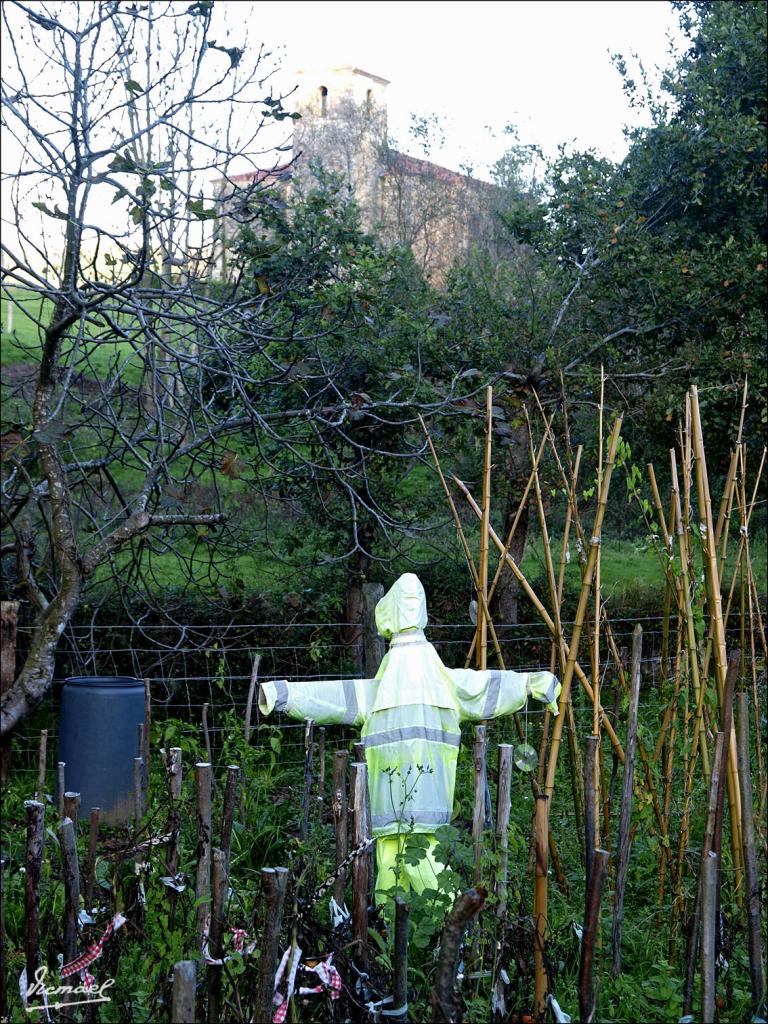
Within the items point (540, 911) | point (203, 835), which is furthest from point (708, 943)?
point (203, 835)

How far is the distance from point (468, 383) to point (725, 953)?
13.6 ft

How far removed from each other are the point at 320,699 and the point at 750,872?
1.58 meters

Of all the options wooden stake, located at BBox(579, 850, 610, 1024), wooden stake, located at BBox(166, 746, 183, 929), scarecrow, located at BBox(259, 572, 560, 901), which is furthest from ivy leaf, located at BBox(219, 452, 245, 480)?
wooden stake, located at BBox(579, 850, 610, 1024)

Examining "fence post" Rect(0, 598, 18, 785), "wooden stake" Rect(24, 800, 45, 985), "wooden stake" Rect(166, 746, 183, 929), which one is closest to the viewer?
"fence post" Rect(0, 598, 18, 785)

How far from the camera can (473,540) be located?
317 inches

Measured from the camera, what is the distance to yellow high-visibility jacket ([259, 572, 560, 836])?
143 inches

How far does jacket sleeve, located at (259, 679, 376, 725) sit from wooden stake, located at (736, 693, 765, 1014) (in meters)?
1.48

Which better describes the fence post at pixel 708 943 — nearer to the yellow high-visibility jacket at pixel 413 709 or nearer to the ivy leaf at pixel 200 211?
the yellow high-visibility jacket at pixel 413 709

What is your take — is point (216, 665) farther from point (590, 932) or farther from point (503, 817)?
point (590, 932)

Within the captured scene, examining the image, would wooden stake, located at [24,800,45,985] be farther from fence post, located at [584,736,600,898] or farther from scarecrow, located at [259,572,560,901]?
fence post, located at [584,736,600,898]

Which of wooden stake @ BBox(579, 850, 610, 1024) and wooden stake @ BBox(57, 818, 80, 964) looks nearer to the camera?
wooden stake @ BBox(579, 850, 610, 1024)

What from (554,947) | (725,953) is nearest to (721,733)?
(725,953)

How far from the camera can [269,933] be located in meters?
2.05

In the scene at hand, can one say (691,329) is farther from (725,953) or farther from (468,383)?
(725,953)
